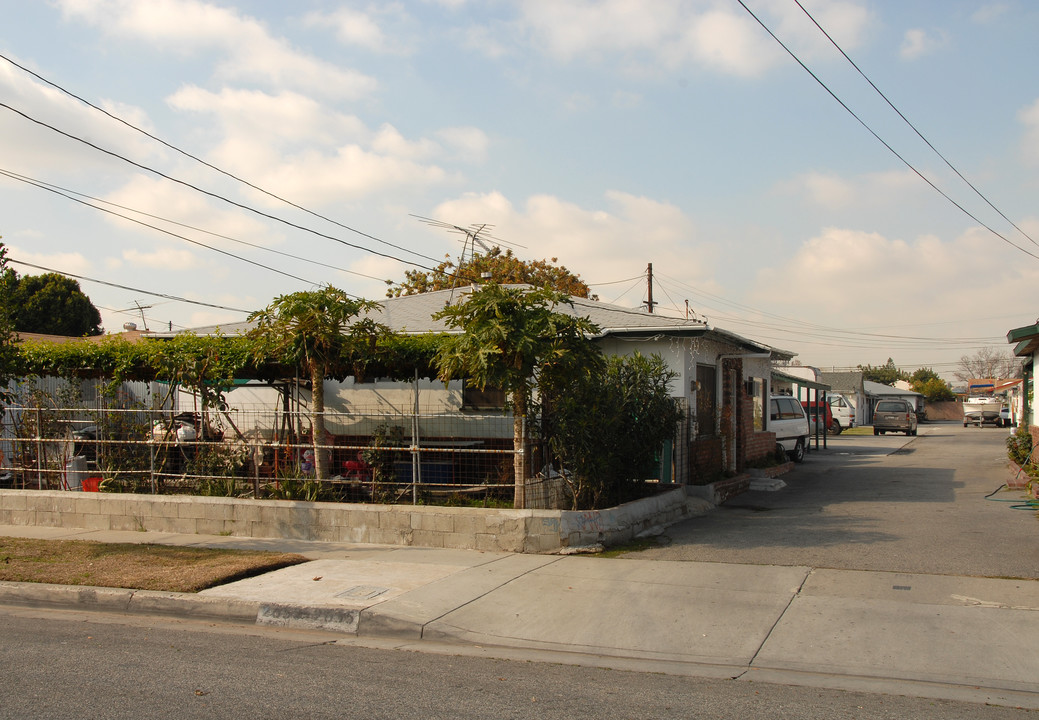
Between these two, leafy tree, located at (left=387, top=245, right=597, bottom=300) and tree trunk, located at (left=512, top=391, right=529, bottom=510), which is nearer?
tree trunk, located at (left=512, top=391, right=529, bottom=510)

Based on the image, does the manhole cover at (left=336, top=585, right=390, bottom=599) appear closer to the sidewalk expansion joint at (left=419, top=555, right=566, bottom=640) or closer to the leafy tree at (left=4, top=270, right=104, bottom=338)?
the sidewalk expansion joint at (left=419, top=555, right=566, bottom=640)

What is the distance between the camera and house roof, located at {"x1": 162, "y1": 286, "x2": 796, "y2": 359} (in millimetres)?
12688

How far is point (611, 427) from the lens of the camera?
9.95 m

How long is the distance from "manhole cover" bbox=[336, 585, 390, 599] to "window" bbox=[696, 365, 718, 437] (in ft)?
24.3

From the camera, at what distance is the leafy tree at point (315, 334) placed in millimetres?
10641

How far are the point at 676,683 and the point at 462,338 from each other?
4882 mm

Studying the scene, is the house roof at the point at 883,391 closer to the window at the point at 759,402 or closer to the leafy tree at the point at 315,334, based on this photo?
the window at the point at 759,402

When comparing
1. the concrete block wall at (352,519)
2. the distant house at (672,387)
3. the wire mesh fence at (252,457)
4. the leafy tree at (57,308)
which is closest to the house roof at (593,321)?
the distant house at (672,387)

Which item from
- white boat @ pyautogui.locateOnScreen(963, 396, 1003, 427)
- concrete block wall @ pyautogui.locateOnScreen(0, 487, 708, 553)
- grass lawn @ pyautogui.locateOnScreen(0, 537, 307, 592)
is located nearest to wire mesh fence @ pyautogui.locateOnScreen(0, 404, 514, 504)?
concrete block wall @ pyautogui.locateOnScreen(0, 487, 708, 553)

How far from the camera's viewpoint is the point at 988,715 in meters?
4.72

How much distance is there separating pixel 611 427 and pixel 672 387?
269 centimetres

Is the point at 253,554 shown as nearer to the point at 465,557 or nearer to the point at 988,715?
the point at 465,557

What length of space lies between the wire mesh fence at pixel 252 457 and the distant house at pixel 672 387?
0.80 metres

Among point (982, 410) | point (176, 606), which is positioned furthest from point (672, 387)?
point (982, 410)
